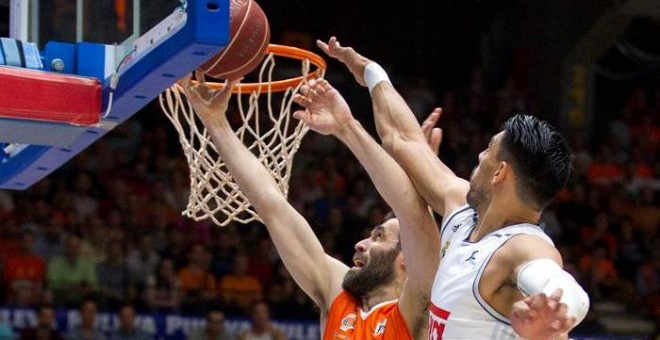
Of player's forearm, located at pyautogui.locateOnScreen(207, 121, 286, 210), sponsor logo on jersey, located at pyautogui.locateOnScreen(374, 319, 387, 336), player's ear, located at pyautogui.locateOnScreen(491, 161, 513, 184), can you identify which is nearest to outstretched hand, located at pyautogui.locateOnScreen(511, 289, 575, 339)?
player's ear, located at pyautogui.locateOnScreen(491, 161, 513, 184)

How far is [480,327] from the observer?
9.11ft

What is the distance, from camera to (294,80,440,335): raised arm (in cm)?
335

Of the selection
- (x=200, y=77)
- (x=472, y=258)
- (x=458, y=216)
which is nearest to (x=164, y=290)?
(x=200, y=77)

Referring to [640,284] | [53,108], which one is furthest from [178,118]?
[640,284]

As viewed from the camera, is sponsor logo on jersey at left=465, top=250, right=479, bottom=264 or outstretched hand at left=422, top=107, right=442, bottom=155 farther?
outstretched hand at left=422, top=107, right=442, bottom=155

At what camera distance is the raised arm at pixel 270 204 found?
12.9 feet

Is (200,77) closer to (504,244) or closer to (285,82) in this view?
(285,82)

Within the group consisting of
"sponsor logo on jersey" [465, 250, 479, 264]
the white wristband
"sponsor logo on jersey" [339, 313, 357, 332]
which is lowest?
"sponsor logo on jersey" [339, 313, 357, 332]

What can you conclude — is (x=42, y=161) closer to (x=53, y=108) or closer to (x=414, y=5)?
(x=53, y=108)

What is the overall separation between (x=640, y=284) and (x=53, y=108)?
24.5ft

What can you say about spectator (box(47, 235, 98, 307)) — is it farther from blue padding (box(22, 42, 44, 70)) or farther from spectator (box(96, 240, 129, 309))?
blue padding (box(22, 42, 44, 70))

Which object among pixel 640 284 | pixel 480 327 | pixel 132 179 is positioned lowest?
pixel 640 284

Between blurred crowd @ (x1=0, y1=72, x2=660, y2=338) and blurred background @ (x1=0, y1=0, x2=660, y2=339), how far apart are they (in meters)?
0.01

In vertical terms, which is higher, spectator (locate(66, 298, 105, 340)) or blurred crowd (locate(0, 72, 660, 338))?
blurred crowd (locate(0, 72, 660, 338))
